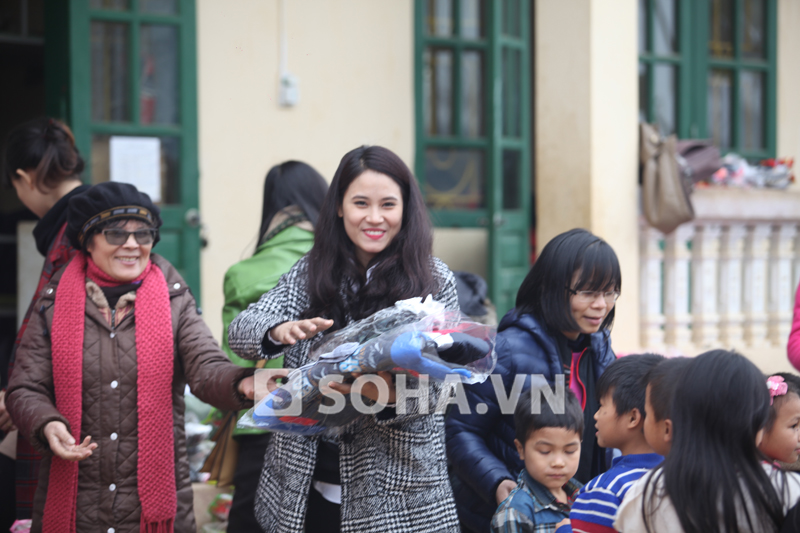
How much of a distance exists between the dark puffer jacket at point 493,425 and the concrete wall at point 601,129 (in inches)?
114

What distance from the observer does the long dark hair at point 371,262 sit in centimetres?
192

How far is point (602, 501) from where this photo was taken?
5.66 ft

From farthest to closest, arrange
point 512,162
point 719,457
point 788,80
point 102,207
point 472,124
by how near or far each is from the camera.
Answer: point 788,80
point 472,124
point 512,162
point 102,207
point 719,457

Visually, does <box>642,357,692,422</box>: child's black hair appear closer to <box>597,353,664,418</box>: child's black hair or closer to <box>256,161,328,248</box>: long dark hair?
<box>597,353,664,418</box>: child's black hair

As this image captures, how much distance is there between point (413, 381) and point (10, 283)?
160 inches

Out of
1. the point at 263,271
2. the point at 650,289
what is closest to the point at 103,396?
the point at 263,271

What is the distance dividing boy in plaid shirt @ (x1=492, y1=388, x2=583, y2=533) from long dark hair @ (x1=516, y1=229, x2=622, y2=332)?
0.82 feet

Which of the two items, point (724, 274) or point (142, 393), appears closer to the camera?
point (142, 393)

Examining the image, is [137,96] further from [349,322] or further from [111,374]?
[349,322]

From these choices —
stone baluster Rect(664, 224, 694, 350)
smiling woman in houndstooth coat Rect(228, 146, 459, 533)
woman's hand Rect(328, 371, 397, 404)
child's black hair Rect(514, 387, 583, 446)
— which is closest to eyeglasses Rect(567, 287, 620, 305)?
child's black hair Rect(514, 387, 583, 446)

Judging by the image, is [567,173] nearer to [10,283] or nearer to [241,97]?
[241,97]

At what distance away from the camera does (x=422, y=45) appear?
5426mm

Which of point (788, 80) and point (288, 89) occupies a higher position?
point (788, 80)

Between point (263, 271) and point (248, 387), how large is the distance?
746 mm
